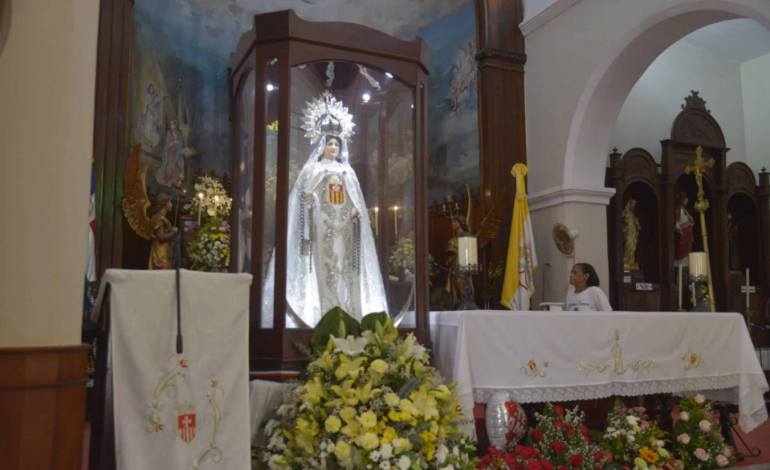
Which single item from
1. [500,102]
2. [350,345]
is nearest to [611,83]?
[500,102]

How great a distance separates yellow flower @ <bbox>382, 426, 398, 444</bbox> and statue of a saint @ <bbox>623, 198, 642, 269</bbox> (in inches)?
277

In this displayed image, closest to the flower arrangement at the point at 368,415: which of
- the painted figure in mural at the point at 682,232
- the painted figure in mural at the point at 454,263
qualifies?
the painted figure in mural at the point at 454,263

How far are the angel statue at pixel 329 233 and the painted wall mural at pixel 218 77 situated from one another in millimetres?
3731

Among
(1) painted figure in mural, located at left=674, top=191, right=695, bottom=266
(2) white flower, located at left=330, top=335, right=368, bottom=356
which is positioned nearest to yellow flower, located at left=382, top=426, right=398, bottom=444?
(2) white flower, located at left=330, top=335, right=368, bottom=356

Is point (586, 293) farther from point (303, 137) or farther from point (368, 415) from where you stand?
point (368, 415)

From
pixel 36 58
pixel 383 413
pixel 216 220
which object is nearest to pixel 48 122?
pixel 36 58

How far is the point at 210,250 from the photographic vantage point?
680 cm

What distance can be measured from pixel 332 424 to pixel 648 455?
2.35 meters

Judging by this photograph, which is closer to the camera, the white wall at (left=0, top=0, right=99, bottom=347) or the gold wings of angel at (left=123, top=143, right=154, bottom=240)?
the white wall at (left=0, top=0, right=99, bottom=347)

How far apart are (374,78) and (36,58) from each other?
2529 mm

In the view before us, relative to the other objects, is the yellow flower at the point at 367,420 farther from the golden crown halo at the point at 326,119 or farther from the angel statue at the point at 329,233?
the golden crown halo at the point at 326,119

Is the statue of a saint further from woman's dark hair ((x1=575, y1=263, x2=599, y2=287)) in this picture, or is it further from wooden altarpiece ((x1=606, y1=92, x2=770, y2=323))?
woman's dark hair ((x1=575, y1=263, x2=599, y2=287))

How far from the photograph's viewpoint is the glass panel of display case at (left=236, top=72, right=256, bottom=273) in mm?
4473

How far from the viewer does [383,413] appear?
3311mm
